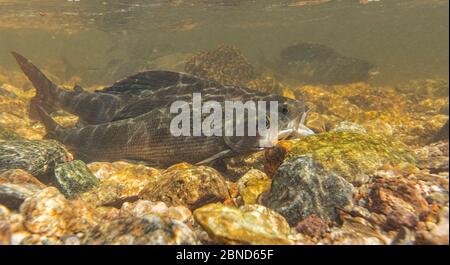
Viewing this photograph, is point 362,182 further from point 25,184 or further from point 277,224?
point 25,184

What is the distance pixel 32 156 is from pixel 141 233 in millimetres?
3965

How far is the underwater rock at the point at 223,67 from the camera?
13.2 m

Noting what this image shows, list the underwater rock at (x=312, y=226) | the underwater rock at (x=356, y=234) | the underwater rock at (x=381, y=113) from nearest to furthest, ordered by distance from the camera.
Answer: the underwater rock at (x=356, y=234), the underwater rock at (x=312, y=226), the underwater rock at (x=381, y=113)

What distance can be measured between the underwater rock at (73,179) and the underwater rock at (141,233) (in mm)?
2280

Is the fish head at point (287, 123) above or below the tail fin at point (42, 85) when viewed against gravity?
below

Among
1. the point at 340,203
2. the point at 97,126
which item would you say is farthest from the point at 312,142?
Result: the point at 97,126

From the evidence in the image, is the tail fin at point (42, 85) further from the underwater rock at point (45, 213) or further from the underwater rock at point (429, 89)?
the underwater rock at point (429, 89)

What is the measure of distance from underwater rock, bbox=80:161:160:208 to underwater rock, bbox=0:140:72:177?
2.36 feet

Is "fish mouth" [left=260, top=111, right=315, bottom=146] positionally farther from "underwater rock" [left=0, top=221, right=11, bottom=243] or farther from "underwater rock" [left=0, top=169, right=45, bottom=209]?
"underwater rock" [left=0, top=221, right=11, bottom=243]

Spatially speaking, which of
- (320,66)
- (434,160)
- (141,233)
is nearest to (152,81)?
(141,233)

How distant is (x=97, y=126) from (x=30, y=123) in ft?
13.8

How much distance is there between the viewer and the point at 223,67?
44.8ft

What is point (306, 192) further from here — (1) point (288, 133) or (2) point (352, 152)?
(1) point (288, 133)

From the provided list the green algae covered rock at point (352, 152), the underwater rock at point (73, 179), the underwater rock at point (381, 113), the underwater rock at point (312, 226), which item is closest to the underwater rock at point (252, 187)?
the green algae covered rock at point (352, 152)
